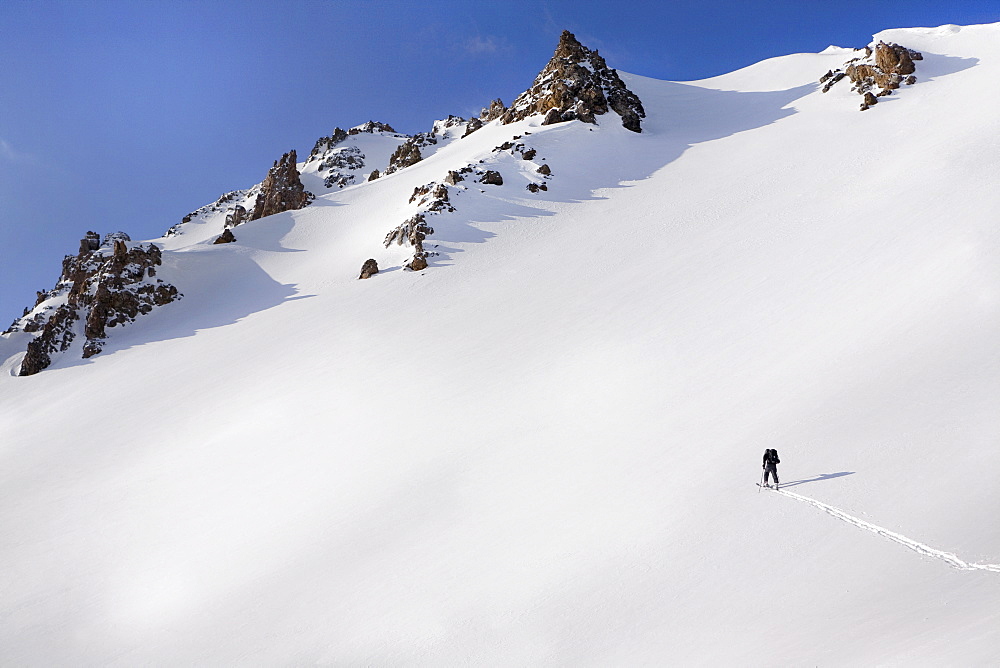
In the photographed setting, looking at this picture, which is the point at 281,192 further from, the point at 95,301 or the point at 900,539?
the point at 900,539

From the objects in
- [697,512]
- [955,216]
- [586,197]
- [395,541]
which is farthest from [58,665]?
[586,197]

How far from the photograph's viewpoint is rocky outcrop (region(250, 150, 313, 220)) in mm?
62031

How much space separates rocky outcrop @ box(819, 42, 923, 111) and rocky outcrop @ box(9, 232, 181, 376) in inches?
2177

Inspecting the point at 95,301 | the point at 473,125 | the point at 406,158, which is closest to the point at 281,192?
the point at 406,158

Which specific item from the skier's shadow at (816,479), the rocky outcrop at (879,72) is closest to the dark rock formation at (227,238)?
the skier's shadow at (816,479)

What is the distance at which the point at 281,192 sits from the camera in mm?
62812

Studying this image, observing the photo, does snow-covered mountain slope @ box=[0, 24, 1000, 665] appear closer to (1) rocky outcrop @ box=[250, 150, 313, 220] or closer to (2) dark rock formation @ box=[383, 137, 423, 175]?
(1) rocky outcrop @ box=[250, 150, 313, 220]

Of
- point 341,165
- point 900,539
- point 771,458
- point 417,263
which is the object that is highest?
point 341,165

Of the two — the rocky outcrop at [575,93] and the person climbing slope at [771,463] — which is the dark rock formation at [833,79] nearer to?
the rocky outcrop at [575,93]

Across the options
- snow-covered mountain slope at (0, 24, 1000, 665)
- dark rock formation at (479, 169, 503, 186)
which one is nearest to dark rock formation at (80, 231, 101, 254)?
snow-covered mountain slope at (0, 24, 1000, 665)

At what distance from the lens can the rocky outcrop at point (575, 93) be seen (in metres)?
50.7

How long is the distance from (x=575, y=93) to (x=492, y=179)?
734 inches

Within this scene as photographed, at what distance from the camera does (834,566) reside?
32.1 feet

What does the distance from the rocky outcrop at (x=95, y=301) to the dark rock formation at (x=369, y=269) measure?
13.9m
